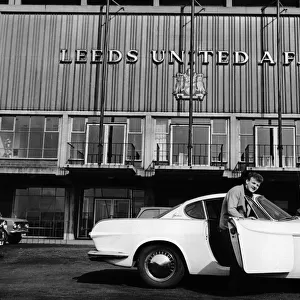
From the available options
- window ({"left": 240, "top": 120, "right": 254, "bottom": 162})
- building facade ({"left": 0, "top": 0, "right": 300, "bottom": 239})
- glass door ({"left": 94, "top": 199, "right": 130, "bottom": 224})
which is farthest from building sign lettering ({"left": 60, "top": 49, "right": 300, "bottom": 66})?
glass door ({"left": 94, "top": 199, "right": 130, "bottom": 224})

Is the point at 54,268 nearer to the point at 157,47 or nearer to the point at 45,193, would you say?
the point at 45,193

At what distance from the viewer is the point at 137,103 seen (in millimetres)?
25500

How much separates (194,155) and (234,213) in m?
17.4

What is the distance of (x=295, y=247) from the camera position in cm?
685

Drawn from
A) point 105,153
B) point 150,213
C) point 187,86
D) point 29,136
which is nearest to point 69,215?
point 105,153

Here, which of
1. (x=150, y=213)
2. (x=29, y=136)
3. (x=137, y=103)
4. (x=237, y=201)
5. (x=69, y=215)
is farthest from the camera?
(x=29, y=136)

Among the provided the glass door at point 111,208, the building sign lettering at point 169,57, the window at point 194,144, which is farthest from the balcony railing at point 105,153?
the building sign lettering at point 169,57

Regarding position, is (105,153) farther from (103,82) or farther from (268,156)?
(268,156)

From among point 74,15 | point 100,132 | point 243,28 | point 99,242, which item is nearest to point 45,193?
point 100,132

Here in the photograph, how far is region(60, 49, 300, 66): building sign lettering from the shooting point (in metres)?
25.7

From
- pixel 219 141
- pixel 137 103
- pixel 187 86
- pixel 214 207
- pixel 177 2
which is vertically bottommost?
pixel 214 207

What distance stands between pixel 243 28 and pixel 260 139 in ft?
19.9

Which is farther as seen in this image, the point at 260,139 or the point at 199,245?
the point at 260,139

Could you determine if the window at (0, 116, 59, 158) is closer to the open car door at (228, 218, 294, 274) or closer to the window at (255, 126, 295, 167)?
the window at (255, 126, 295, 167)
